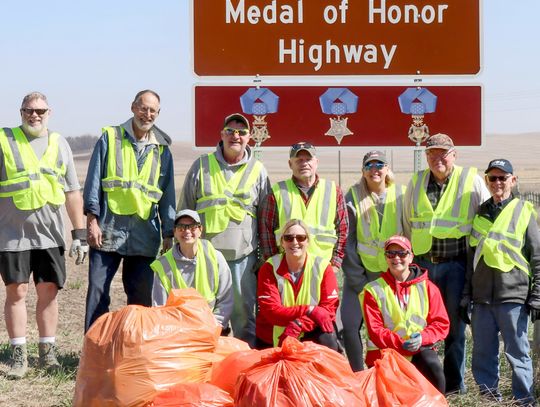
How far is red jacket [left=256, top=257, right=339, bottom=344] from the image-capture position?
5918 millimetres

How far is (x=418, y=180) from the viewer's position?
20.9 ft

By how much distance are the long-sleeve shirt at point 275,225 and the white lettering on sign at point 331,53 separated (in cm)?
158

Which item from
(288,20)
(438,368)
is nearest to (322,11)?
(288,20)

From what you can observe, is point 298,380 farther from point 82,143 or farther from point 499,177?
point 82,143

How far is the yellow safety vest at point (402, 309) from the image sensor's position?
5.77 m

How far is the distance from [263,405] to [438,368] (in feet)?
5.36

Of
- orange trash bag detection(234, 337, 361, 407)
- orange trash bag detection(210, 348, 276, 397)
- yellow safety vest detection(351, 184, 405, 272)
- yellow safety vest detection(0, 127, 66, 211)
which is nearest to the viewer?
orange trash bag detection(234, 337, 361, 407)

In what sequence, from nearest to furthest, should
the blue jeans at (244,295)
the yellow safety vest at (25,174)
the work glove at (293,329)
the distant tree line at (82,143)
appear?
the work glove at (293,329), the blue jeans at (244,295), the yellow safety vest at (25,174), the distant tree line at (82,143)

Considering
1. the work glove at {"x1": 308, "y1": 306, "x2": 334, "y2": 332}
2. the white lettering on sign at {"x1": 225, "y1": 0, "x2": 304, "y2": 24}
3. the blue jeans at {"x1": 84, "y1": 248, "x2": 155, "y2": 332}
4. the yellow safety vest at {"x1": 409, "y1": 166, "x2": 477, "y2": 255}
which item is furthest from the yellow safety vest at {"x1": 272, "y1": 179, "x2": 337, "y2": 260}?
the white lettering on sign at {"x1": 225, "y1": 0, "x2": 304, "y2": 24}

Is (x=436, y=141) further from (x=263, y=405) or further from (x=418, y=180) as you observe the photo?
(x=263, y=405)

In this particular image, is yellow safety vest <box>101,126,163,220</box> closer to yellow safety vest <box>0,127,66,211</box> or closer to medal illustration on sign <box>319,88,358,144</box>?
yellow safety vest <box>0,127,66,211</box>

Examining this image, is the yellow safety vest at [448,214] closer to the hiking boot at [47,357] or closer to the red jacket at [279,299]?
the red jacket at [279,299]

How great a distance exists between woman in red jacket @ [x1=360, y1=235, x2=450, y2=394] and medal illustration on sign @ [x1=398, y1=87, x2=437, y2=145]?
202cm

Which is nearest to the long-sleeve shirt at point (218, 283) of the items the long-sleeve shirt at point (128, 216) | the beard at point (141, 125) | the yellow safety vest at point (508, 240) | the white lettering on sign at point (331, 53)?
the long-sleeve shirt at point (128, 216)
